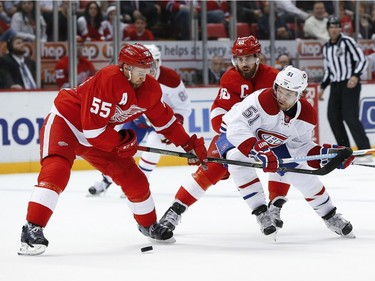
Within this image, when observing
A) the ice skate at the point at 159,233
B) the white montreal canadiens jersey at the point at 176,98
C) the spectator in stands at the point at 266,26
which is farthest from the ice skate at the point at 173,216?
the spectator in stands at the point at 266,26

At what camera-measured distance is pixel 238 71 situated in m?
5.45

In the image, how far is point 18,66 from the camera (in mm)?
9125

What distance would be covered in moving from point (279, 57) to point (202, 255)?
20.3ft

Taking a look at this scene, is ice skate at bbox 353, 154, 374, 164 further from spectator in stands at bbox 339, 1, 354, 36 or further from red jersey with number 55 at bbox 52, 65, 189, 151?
red jersey with number 55 at bbox 52, 65, 189, 151

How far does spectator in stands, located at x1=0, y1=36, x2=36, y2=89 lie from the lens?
9070 mm

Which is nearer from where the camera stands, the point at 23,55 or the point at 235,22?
the point at 23,55

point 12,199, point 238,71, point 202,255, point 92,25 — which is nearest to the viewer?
point 202,255

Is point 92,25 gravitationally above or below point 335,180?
above

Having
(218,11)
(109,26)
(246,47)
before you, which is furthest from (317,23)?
(246,47)

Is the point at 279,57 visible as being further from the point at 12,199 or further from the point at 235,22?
the point at 12,199

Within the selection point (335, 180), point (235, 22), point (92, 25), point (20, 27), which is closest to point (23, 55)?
point (20, 27)

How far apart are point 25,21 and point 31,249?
16.9 ft

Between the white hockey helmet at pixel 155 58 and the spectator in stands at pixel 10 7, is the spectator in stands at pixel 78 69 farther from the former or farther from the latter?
the white hockey helmet at pixel 155 58

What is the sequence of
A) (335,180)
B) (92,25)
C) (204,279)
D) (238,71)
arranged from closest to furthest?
(204,279) < (238,71) < (335,180) < (92,25)
